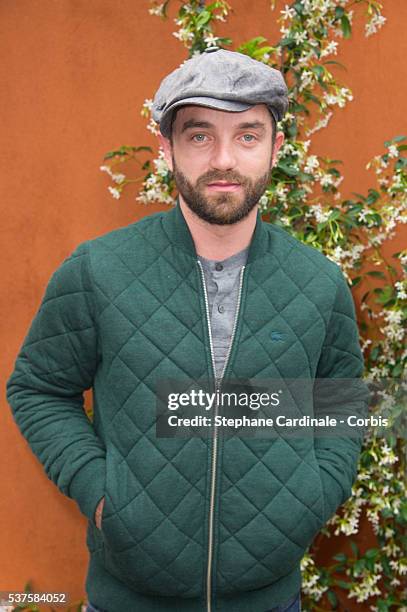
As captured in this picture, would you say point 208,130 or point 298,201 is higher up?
point 298,201

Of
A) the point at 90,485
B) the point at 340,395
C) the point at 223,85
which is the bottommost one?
the point at 90,485

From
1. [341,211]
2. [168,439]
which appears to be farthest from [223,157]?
[341,211]

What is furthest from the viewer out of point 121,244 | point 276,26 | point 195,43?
point 276,26

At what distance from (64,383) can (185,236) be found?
43 cm

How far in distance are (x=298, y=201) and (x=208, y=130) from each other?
94cm

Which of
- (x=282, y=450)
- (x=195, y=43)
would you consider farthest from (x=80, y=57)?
(x=282, y=450)

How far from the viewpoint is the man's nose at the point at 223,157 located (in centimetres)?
155

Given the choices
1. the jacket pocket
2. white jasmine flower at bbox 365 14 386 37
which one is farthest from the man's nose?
white jasmine flower at bbox 365 14 386 37

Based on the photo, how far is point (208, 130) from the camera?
1589 millimetres

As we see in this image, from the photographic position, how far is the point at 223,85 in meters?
1.54

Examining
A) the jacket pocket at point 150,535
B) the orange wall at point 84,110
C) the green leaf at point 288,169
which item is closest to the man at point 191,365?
the jacket pocket at point 150,535

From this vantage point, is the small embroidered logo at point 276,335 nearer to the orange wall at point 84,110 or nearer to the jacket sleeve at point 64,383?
the jacket sleeve at point 64,383

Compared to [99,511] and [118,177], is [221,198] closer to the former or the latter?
[99,511]

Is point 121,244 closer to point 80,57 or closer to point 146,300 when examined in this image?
point 146,300
